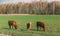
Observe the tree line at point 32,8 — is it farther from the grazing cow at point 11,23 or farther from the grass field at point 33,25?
the grazing cow at point 11,23

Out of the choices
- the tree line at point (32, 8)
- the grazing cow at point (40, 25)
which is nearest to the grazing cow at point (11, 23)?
the tree line at point (32, 8)

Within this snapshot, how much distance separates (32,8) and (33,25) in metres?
0.39

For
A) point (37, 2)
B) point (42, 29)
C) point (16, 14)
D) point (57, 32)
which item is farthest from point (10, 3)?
point (57, 32)

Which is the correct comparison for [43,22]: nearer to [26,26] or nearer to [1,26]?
[26,26]

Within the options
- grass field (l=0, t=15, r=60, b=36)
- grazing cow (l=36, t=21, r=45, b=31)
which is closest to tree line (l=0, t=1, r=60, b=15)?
grass field (l=0, t=15, r=60, b=36)

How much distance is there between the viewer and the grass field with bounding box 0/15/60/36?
14.3ft

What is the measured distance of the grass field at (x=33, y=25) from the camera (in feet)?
14.3

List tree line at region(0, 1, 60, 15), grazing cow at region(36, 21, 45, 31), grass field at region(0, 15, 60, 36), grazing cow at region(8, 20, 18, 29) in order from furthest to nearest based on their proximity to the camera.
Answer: grazing cow at region(8, 20, 18, 29) < grazing cow at region(36, 21, 45, 31) < tree line at region(0, 1, 60, 15) < grass field at region(0, 15, 60, 36)

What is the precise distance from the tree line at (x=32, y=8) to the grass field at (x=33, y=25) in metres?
0.12

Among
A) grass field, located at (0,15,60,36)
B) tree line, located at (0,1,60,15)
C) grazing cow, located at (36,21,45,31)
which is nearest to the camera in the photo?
grass field, located at (0,15,60,36)

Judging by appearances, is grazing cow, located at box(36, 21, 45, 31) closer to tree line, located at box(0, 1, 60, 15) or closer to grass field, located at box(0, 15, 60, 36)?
grass field, located at box(0, 15, 60, 36)

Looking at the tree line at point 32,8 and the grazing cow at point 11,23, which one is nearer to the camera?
the tree line at point 32,8

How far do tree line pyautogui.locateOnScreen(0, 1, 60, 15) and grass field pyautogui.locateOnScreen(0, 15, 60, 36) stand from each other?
12 cm

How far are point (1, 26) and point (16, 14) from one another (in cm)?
49
